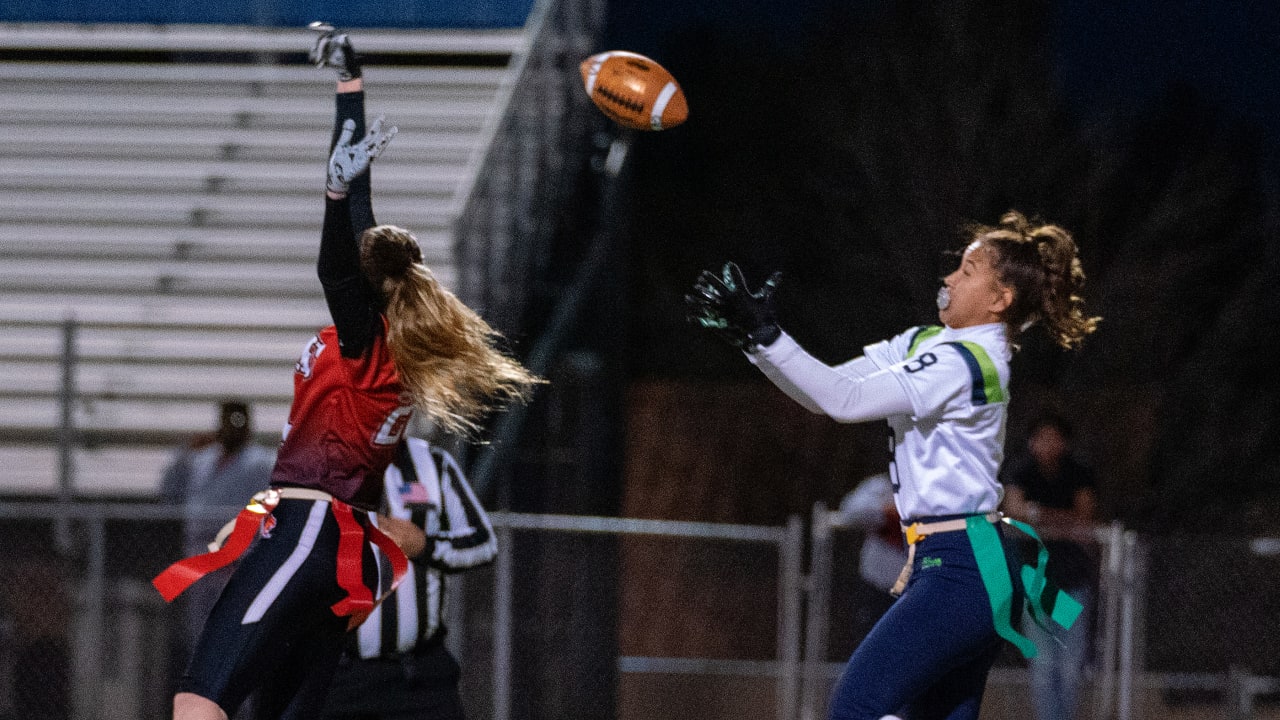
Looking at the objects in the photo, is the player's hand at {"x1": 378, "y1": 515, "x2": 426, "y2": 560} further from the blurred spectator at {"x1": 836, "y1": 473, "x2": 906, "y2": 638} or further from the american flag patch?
the blurred spectator at {"x1": 836, "y1": 473, "x2": 906, "y2": 638}

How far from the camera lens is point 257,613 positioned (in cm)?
448

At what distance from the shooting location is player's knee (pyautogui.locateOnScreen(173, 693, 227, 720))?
4395 millimetres

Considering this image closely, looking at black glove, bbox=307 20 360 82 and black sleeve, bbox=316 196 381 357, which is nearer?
black sleeve, bbox=316 196 381 357

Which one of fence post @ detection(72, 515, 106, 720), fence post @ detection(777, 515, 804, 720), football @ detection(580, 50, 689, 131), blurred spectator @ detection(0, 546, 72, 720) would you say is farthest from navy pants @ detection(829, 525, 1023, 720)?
blurred spectator @ detection(0, 546, 72, 720)

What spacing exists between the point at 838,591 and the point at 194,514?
6.28m

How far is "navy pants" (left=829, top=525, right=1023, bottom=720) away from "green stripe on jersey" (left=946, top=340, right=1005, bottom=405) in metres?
0.38

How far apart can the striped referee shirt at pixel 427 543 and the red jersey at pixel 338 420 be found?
95 centimetres

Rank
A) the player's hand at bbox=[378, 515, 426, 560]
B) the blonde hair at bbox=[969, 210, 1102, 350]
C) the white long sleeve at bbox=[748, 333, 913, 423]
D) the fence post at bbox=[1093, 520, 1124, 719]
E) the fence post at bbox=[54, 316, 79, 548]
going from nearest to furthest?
the white long sleeve at bbox=[748, 333, 913, 423]
the blonde hair at bbox=[969, 210, 1102, 350]
the player's hand at bbox=[378, 515, 426, 560]
the fence post at bbox=[1093, 520, 1124, 719]
the fence post at bbox=[54, 316, 79, 548]

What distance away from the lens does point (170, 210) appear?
12.6 meters

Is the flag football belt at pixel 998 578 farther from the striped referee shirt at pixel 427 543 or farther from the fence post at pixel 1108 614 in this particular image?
the fence post at pixel 1108 614

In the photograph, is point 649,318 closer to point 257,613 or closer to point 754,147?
point 754,147

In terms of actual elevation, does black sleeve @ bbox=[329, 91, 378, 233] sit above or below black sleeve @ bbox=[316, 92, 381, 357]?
above

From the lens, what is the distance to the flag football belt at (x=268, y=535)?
15.3ft

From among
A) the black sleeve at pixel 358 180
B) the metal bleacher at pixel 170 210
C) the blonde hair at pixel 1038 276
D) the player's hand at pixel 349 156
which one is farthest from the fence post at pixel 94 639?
the blonde hair at pixel 1038 276
